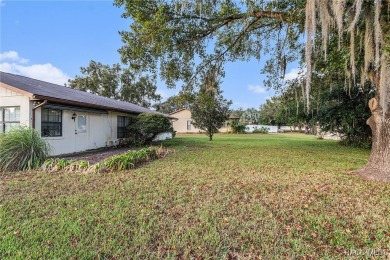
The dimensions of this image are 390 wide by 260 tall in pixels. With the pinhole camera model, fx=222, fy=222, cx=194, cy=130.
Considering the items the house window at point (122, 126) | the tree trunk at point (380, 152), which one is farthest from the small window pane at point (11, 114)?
the tree trunk at point (380, 152)

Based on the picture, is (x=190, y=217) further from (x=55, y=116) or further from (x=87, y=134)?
(x=87, y=134)

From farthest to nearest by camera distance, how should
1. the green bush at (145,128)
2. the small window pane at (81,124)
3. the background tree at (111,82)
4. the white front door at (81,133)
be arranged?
the background tree at (111,82) < the green bush at (145,128) < the small window pane at (81,124) < the white front door at (81,133)

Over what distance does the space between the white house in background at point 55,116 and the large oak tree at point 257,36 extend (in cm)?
343

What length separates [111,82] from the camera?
31203mm

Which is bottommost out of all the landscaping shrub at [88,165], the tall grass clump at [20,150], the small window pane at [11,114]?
the landscaping shrub at [88,165]

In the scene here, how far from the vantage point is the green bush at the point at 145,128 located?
12.0 meters

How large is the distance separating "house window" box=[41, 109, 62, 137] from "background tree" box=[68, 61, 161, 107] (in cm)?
2151

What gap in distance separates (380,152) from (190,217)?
16.8ft

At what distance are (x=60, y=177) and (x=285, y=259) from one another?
16.9ft

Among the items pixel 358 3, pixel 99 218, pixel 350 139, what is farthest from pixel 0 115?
pixel 350 139

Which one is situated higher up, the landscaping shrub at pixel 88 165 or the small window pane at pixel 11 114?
the small window pane at pixel 11 114

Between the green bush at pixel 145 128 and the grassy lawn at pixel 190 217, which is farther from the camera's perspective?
the green bush at pixel 145 128

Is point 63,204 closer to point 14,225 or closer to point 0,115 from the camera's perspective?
point 14,225

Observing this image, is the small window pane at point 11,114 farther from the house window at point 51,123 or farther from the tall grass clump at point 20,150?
the tall grass clump at point 20,150
